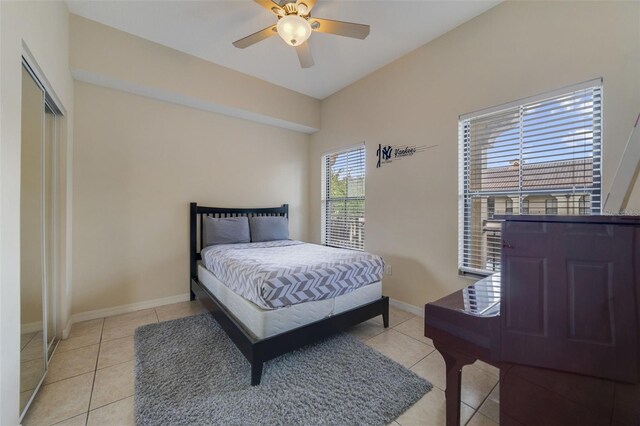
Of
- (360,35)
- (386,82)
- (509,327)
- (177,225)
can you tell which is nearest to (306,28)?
(360,35)

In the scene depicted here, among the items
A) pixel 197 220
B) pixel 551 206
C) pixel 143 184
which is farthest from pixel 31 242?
pixel 551 206

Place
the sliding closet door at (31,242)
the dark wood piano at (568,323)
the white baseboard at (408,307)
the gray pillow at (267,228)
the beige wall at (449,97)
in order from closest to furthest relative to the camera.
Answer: the dark wood piano at (568,323) → the sliding closet door at (31,242) → the beige wall at (449,97) → the white baseboard at (408,307) → the gray pillow at (267,228)

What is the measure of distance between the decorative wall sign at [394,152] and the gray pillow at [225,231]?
78.5 inches

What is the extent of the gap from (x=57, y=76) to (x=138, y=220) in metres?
1.52

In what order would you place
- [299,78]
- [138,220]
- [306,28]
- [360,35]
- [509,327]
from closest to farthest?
[509,327] < [306,28] < [360,35] < [138,220] < [299,78]

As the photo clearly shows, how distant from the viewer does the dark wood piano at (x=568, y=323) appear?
0.74 meters

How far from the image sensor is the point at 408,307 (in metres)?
2.95

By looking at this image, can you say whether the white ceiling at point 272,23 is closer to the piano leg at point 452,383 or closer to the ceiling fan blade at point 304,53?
the ceiling fan blade at point 304,53

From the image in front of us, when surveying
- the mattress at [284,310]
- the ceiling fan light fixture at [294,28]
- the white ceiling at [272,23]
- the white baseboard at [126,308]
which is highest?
the white ceiling at [272,23]

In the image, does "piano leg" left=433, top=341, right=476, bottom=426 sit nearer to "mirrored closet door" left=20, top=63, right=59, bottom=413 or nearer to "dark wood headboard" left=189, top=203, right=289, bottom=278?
"mirrored closet door" left=20, top=63, right=59, bottom=413

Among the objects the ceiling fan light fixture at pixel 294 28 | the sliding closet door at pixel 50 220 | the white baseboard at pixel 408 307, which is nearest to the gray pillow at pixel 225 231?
the sliding closet door at pixel 50 220

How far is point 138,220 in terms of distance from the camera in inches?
117

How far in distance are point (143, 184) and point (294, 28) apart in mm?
2425

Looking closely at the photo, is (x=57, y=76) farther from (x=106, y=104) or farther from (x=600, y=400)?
(x=600, y=400)
